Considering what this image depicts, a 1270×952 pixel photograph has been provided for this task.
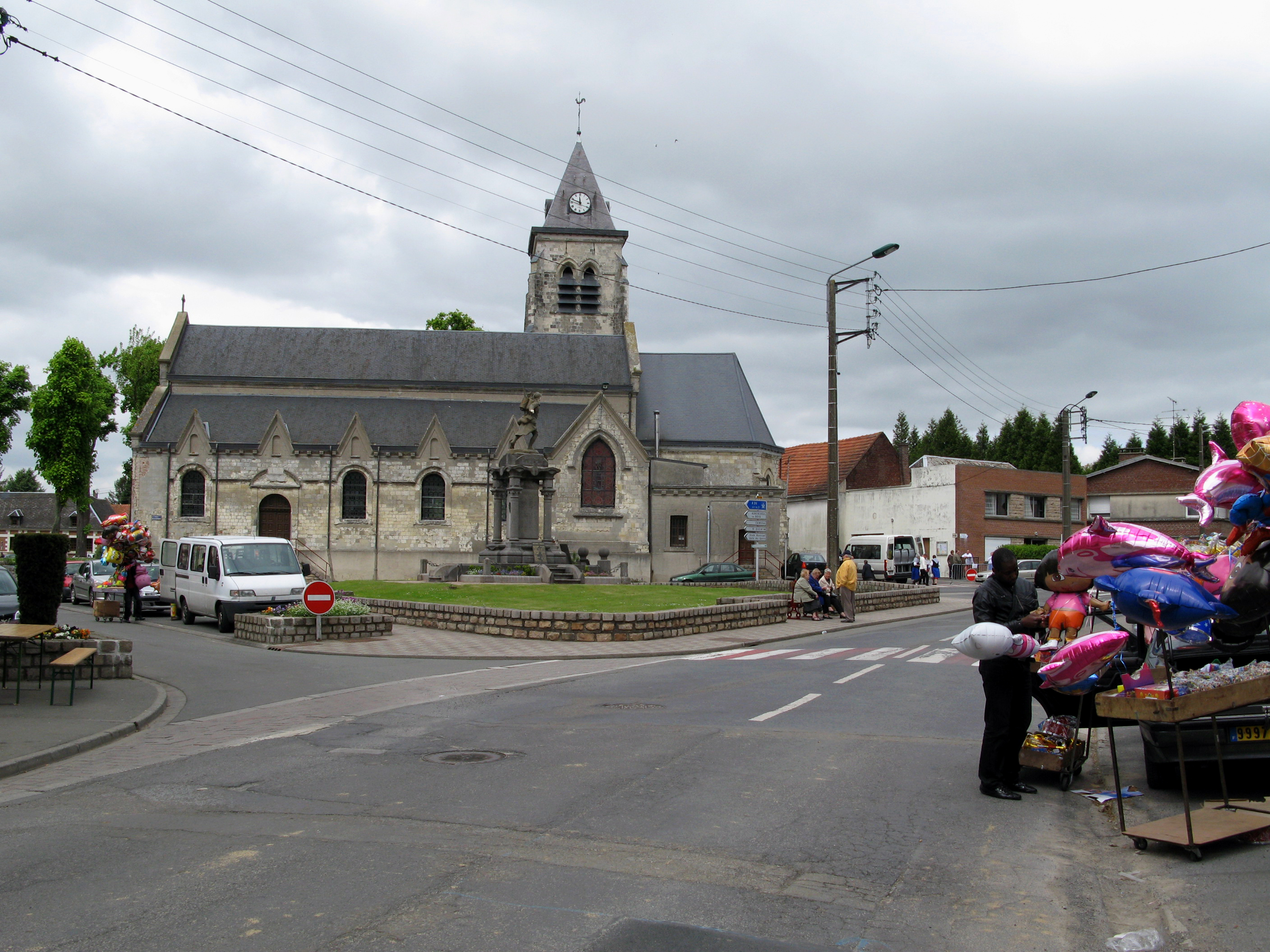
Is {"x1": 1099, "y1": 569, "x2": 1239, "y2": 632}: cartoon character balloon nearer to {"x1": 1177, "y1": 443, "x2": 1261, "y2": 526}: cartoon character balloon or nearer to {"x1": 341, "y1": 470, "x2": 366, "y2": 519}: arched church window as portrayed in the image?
{"x1": 1177, "y1": 443, "x2": 1261, "y2": 526}: cartoon character balloon

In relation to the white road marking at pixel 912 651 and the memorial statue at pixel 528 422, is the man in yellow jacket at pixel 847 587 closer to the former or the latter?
the white road marking at pixel 912 651

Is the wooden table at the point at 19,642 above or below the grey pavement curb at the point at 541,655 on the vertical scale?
above

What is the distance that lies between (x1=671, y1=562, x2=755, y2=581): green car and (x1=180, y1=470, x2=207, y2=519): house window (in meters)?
22.3

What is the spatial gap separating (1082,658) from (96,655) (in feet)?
38.6

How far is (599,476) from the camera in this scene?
43812 mm

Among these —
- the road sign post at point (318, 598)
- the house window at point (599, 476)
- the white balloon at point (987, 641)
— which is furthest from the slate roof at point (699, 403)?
the white balloon at point (987, 641)

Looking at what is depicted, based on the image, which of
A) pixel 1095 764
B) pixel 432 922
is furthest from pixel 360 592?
pixel 432 922

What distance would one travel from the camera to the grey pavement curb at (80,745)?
7.82 metres

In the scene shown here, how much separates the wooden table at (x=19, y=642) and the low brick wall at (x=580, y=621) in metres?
8.65

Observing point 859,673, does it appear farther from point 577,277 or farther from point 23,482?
point 23,482

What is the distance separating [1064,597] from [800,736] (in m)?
2.88

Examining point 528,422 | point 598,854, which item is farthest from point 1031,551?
point 598,854

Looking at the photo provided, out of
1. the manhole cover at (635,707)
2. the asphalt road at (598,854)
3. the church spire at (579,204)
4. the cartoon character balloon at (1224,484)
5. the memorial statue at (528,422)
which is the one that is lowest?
the manhole cover at (635,707)

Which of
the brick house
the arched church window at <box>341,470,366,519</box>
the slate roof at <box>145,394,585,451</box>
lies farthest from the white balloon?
the brick house
